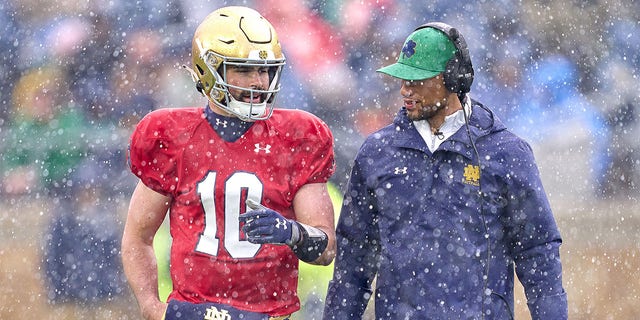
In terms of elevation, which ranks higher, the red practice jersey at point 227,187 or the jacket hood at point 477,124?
the jacket hood at point 477,124

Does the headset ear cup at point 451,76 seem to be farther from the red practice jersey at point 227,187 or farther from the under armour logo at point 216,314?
the under armour logo at point 216,314

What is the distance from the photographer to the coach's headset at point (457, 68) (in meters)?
4.32

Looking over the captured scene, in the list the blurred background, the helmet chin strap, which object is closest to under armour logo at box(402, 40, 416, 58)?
the helmet chin strap

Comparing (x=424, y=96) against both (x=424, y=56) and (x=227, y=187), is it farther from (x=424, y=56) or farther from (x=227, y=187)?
(x=227, y=187)

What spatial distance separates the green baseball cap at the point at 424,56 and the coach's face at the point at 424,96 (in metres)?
0.03

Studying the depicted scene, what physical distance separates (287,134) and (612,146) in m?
8.61

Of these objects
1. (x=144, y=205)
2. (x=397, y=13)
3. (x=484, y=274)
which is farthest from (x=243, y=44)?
(x=397, y=13)

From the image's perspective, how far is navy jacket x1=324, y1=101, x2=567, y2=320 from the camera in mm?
4277

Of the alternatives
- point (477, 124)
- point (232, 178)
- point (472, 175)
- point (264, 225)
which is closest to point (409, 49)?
point (477, 124)

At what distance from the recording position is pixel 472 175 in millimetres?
4328

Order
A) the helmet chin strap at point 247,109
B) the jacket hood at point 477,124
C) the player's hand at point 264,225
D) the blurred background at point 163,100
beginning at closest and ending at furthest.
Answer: the player's hand at point 264,225 → the helmet chin strap at point 247,109 → the jacket hood at point 477,124 → the blurred background at point 163,100

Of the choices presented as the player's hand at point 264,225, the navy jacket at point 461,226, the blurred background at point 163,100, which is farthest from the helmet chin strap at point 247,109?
the blurred background at point 163,100

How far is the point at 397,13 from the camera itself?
35.5 feet

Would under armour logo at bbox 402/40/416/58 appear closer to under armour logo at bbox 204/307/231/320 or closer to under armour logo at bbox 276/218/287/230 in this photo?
under armour logo at bbox 276/218/287/230
